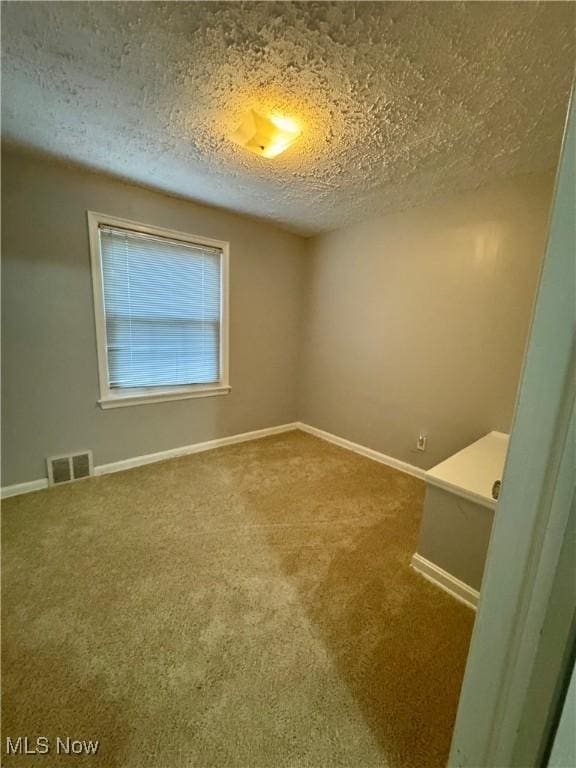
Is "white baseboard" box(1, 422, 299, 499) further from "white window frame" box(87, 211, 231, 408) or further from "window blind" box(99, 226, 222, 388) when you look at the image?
"window blind" box(99, 226, 222, 388)

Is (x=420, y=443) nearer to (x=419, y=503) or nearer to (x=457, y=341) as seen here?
(x=419, y=503)

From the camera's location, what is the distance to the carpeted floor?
950 millimetres

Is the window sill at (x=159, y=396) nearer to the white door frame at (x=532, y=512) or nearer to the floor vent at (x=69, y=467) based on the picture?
the floor vent at (x=69, y=467)

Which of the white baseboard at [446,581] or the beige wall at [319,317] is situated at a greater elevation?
the beige wall at [319,317]

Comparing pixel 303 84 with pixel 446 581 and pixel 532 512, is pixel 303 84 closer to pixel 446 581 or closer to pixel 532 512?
pixel 532 512

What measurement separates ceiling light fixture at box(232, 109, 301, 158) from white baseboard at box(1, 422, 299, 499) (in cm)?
247

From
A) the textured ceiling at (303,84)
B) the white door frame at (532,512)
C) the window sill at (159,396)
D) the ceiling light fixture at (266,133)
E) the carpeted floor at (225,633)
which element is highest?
the textured ceiling at (303,84)

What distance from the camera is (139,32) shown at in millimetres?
1112

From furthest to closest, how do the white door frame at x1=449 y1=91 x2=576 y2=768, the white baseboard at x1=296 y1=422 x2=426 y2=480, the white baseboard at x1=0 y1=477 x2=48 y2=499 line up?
the white baseboard at x1=296 y1=422 x2=426 y2=480 < the white baseboard at x1=0 y1=477 x2=48 y2=499 < the white door frame at x1=449 y1=91 x2=576 y2=768

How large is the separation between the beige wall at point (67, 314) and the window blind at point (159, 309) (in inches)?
6.0

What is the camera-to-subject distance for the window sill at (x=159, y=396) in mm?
2529

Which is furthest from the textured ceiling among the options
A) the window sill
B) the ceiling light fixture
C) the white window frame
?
the window sill

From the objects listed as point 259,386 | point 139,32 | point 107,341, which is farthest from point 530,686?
point 259,386

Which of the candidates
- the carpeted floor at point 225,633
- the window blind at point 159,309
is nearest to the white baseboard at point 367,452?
the carpeted floor at point 225,633
